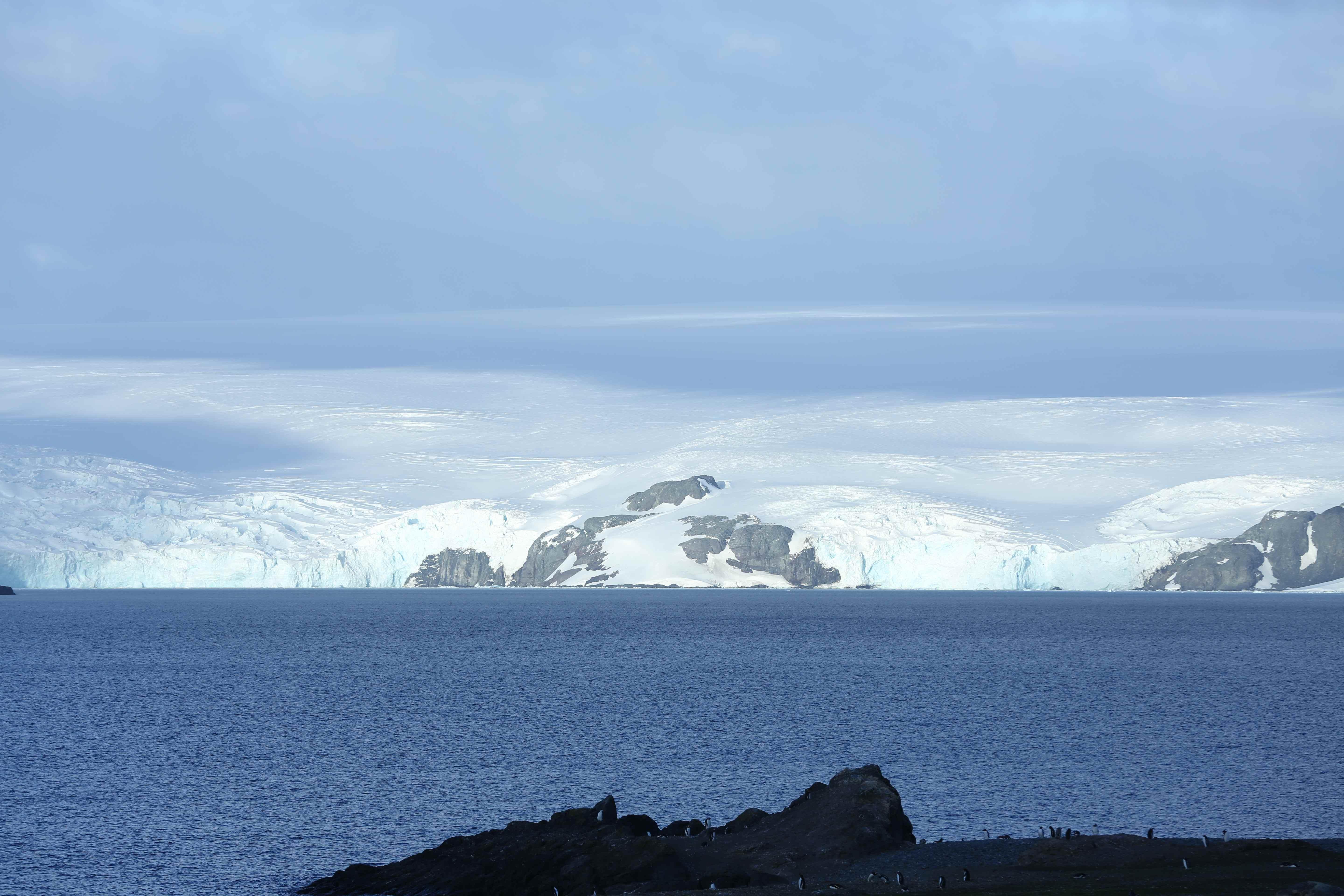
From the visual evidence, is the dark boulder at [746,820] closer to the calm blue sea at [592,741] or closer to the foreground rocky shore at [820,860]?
the foreground rocky shore at [820,860]

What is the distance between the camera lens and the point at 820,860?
2847 cm

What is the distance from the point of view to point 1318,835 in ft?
111

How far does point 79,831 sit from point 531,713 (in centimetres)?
2503

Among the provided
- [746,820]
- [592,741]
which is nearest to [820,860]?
[746,820]

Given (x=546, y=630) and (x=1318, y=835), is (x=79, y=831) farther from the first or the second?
(x=546, y=630)

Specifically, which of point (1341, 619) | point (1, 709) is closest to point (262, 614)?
point (1, 709)

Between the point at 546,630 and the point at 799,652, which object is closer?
the point at 799,652

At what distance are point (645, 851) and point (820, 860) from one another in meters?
3.70

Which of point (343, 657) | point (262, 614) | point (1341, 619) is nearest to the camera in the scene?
point (343, 657)

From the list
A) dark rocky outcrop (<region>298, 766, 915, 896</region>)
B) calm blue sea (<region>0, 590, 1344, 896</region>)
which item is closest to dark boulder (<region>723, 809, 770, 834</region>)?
dark rocky outcrop (<region>298, 766, 915, 896</region>)

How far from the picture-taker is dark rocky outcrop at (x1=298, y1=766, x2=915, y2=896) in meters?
27.5

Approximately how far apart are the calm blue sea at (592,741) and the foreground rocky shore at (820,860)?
4.02m

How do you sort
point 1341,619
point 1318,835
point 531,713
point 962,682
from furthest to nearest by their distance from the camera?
point 1341,619 → point 962,682 → point 531,713 → point 1318,835

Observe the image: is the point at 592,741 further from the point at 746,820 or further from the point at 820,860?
the point at 820,860
